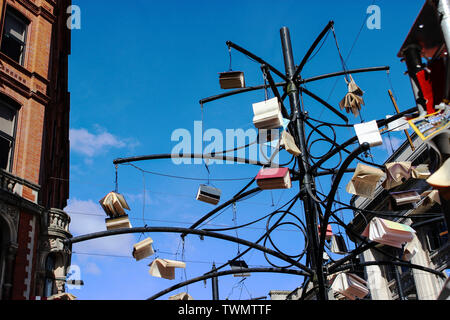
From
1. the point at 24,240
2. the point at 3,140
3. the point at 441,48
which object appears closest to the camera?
the point at 441,48

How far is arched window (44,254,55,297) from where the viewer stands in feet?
51.9

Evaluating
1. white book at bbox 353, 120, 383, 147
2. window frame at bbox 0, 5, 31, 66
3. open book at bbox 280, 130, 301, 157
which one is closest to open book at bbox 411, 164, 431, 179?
white book at bbox 353, 120, 383, 147

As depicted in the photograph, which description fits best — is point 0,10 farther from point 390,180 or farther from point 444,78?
point 444,78

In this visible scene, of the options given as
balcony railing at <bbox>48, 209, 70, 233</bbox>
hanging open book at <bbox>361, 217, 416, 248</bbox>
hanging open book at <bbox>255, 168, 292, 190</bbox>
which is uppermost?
balcony railing at <bbox>48, 209, 70, 233</bbox>

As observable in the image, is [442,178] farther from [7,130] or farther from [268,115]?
[7,130]

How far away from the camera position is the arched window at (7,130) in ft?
50.6

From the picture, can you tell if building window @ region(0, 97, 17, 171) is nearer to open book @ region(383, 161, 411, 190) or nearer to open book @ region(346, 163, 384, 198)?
open book @ region(346, 163, 384, 198)

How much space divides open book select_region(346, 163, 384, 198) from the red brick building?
9.14m

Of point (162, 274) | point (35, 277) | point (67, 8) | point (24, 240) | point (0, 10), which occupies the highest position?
point (67, 8)

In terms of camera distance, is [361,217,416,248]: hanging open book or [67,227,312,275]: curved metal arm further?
[361,217,416,248]: hanging open book

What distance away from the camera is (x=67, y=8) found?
2453cm

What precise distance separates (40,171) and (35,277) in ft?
11.5

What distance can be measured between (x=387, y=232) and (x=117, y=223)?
5413 millimetres
